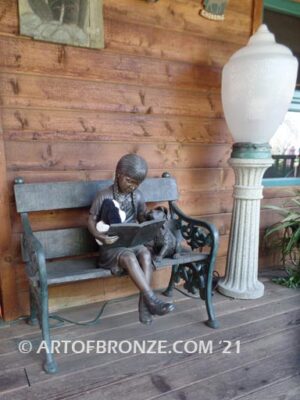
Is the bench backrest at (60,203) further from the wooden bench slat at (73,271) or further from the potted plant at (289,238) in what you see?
the potted plant at (289,238)

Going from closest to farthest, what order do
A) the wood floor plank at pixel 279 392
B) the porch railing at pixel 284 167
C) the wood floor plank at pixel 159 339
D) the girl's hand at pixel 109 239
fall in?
the wood floor plank at pixel 279 392
the wood floor plank at pixel 159 339
the girl's hand at pixel 109 239
the porch railing at pixel 284 167

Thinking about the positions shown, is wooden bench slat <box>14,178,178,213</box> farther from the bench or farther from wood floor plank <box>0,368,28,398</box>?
wood floor plank <box>0,368,28,398</box>

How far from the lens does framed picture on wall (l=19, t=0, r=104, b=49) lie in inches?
63.1

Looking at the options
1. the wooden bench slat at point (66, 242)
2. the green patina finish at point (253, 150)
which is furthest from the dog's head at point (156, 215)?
the green patina finish at point (253, 150)

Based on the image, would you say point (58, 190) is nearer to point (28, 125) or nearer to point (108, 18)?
point (28, 125)

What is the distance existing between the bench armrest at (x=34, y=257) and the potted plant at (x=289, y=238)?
162cm

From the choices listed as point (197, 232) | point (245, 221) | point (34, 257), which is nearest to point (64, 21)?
point (34, 257)

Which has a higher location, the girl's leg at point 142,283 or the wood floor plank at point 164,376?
the girl's leg at point 142,283

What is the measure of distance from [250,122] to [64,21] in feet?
3.88

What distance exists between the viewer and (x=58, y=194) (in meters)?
1.72

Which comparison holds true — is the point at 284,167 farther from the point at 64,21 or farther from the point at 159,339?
the point at 64,21

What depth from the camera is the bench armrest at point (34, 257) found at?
132cm

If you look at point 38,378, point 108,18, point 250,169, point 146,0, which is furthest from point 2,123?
point 250,169

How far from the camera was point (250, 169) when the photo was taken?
1936mm
